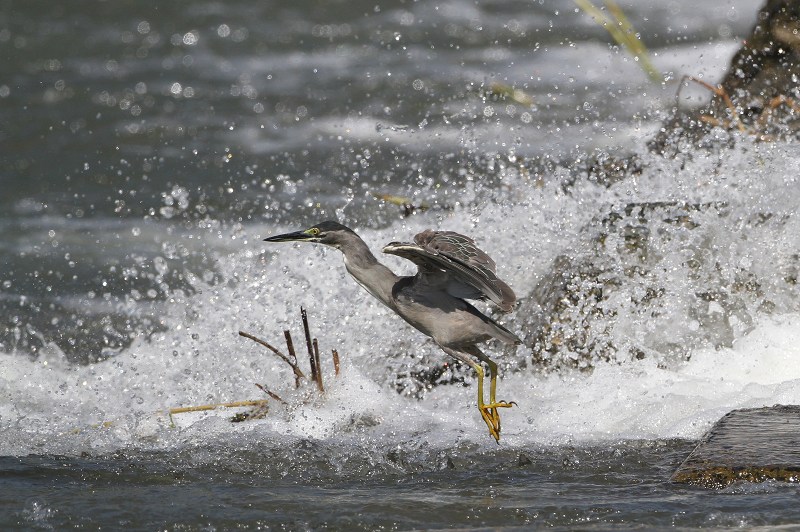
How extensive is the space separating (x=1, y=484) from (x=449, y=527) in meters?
1.49

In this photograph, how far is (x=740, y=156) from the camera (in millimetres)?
5582

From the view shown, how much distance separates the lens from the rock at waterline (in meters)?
3.43

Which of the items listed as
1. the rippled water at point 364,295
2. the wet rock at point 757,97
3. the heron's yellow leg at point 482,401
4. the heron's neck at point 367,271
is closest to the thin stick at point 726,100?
the wet rock at point 757,97

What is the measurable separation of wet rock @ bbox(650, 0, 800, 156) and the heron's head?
2.36 m

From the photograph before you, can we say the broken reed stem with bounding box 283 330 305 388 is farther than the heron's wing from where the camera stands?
Yes

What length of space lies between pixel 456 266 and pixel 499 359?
1.29 meters

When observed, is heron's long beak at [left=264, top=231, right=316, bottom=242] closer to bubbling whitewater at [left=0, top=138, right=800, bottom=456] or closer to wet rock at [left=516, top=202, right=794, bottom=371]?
bubbling whitewater at [left=0, top=138, right=800, bottom=456]

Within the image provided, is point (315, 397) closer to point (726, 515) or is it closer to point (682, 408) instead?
point (682, 408)

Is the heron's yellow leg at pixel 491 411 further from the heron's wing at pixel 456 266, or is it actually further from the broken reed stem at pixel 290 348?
the broken reed stem at pixel 290 348

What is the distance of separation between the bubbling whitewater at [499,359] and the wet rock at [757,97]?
0.85 feet

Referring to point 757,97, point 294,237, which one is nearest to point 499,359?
point 294,237

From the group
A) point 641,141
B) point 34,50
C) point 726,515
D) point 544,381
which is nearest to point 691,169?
point 641,141

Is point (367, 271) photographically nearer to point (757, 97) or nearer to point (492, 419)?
point (492, 419)

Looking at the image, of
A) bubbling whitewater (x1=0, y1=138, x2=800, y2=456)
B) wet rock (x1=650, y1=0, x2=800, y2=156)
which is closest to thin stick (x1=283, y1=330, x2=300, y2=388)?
bubbling whitewater (x1=0, y1=138, x2=800, y2=456)
